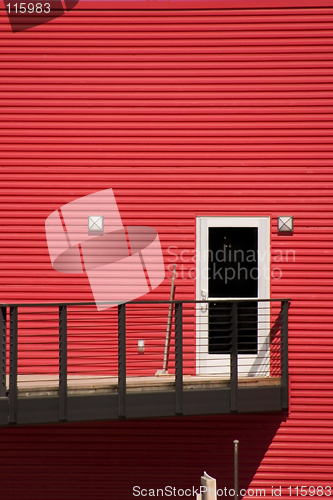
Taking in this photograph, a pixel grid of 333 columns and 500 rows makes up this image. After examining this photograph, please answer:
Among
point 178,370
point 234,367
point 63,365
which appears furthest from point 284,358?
point 63,365

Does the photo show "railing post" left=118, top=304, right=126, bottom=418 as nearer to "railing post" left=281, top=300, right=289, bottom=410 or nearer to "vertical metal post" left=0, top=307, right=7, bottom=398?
"vertical metal post" left=0, top=307, right=7, bottom=398

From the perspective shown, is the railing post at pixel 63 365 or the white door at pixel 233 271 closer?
the railing post at pixel 63 365

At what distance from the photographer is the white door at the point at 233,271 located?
280 inches

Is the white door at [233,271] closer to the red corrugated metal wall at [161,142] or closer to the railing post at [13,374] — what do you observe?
the red corrugated metal wall at [161,142]

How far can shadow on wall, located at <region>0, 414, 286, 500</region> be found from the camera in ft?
22.9

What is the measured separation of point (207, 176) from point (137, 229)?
114cm

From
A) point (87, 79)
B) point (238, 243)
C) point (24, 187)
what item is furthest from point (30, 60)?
point (238, 243)

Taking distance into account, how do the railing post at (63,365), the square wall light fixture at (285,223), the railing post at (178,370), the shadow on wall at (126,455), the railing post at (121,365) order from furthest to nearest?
the square wall light fixture at (285,223) < the shadow on wall at (126,455) < the railing post at (178,370) < the railing post at (121,365) < the railing post at (63,365)

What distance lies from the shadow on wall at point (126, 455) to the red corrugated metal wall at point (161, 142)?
0.09ft

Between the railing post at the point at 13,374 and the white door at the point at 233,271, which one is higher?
the white door at the point at 233,271

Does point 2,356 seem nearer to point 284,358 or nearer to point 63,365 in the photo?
point 63,365

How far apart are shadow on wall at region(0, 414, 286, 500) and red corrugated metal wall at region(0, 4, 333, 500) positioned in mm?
28

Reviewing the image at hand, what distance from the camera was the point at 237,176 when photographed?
23.5ft

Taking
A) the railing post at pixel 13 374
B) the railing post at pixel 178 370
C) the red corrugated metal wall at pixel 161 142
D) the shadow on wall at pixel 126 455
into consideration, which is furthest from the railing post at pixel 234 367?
the railing post at pixel 13 374
